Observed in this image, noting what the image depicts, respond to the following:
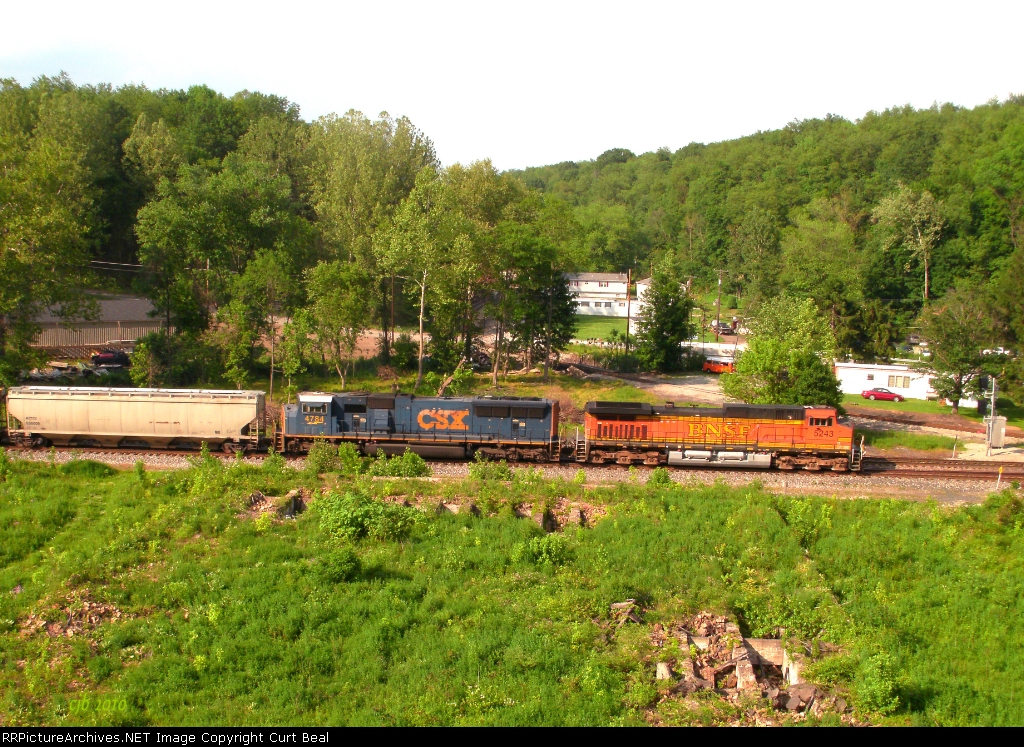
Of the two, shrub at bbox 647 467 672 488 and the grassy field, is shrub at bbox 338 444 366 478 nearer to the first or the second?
the grassy field

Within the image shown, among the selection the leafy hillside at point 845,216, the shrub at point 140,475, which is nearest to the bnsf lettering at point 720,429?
the shrub at point 140,475

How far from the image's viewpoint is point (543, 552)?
18.7 meters

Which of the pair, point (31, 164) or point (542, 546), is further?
point (31, 164)

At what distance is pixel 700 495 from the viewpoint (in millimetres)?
23969

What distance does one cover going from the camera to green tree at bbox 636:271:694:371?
5409 centimetres

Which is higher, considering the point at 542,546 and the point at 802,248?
the point at 802,248

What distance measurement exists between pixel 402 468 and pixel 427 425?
3877mm

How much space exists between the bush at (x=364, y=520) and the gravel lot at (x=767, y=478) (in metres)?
5.77

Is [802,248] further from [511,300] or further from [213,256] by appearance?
[213,256]

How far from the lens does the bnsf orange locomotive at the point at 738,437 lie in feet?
93.9

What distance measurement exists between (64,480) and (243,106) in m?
68.8

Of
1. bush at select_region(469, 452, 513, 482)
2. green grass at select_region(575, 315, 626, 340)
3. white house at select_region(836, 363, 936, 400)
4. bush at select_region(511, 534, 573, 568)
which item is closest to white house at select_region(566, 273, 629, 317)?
green grass at select_region(575, 315, 626, 340)

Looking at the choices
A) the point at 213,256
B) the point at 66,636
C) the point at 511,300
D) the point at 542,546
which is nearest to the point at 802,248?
the point at 511,300

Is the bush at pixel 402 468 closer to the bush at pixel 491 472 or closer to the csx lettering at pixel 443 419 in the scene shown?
the bush at pixel 491 472
